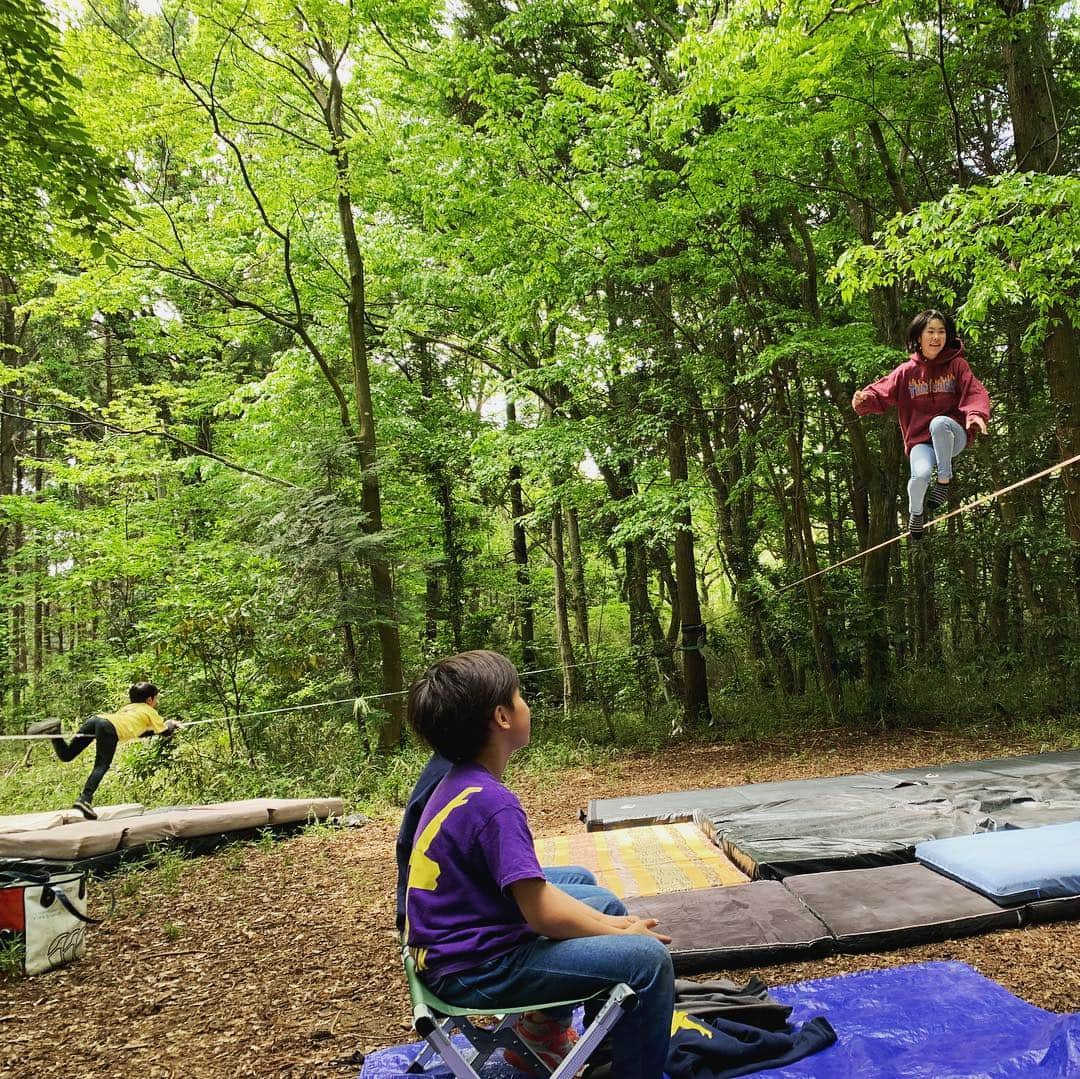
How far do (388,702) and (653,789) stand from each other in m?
3.20

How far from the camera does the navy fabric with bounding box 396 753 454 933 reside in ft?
5.95

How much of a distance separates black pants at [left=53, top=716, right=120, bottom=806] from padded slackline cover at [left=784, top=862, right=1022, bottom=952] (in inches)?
191

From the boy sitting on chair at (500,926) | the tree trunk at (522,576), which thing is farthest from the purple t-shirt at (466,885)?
the tree trunk at (522,576)

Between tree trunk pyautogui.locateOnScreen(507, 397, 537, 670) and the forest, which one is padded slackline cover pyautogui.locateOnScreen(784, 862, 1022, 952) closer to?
the forest

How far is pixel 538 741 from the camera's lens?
30.0ft

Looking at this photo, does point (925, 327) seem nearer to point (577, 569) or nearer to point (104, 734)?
point (104, 734)

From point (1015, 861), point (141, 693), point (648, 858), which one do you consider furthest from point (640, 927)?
point (141, 693)

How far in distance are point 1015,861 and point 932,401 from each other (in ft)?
8.13

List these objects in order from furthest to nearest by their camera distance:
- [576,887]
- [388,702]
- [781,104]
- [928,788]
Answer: [388,702] < [781,104] < [928,788] < [576,887]

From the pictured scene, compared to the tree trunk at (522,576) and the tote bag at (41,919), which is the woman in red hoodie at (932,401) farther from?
the tree trunk at (522,576)

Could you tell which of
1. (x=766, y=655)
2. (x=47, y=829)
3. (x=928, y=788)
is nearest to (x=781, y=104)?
(x=928, y=788)

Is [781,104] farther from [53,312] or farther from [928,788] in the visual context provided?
[53,312]

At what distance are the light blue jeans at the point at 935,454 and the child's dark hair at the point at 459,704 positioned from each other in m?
3.47

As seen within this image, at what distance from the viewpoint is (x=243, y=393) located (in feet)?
32.7
